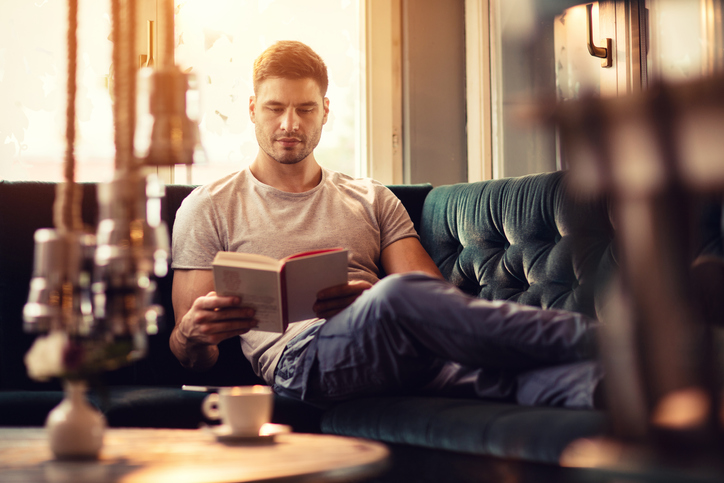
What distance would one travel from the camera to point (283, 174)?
2.02 meters

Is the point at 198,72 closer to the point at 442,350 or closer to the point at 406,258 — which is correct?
the point at 406,258

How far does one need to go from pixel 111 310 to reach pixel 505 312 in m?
0.67

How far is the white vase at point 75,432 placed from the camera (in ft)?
2.58

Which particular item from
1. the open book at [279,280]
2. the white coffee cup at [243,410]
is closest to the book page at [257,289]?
the open book at [279,280]

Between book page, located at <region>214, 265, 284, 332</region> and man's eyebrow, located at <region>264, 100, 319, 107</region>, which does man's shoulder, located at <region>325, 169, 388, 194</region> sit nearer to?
man's eyebrow, located at <region>264, 100, 319, 107</region>

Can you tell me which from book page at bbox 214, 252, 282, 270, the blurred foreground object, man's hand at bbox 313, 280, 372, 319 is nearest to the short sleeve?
man's hand at bbox 313, 280, 372, 319

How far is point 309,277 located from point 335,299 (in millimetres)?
96

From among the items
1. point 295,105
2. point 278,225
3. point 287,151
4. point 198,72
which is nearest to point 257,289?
point 278,225

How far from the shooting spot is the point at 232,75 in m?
2.55

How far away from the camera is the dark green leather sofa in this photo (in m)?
1.06

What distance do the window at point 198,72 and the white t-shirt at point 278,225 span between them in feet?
1.75

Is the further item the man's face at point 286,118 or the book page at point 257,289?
the man's face at point 286,118

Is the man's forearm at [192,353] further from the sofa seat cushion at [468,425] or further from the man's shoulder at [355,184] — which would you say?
the man's shoulder at [355,184]

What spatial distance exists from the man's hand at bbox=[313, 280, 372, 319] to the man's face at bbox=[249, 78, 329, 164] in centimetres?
61
